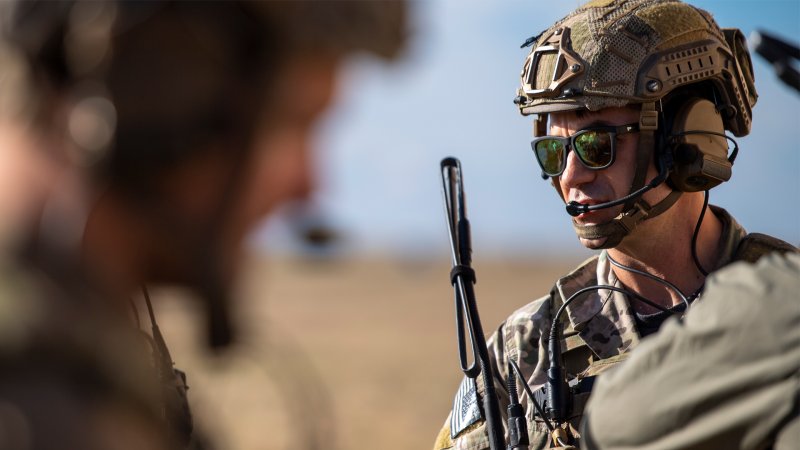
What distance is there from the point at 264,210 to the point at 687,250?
10.6 feet

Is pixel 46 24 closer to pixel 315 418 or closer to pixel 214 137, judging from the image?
pixel 214 137

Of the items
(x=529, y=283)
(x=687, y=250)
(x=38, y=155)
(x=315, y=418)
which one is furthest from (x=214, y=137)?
(x=529, y=283)

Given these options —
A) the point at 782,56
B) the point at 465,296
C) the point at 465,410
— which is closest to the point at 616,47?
the point at 782,56

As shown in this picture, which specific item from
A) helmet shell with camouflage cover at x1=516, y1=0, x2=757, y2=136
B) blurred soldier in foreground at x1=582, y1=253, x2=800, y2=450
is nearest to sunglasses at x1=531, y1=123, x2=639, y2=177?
helmet shell with camouflage cover at x1=516, y1=0, x2=757, y2=136

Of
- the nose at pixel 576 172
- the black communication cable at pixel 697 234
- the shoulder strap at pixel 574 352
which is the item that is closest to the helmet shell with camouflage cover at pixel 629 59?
the nose at pixel 576 172

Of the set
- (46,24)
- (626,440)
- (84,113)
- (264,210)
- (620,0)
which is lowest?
(626,440)

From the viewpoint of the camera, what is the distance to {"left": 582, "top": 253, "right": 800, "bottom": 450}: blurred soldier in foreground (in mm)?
2570

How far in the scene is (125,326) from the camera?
176 cm

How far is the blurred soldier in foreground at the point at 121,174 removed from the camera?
1.65 metres

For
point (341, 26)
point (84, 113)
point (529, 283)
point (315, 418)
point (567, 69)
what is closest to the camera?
point (84, 113)

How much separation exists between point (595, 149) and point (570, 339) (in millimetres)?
931

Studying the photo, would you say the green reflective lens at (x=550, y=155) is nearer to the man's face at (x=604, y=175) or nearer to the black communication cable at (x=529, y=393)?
the man's face at (x=604, y=175)

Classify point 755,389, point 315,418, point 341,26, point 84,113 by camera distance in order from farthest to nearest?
point 755,389 → point 315,418 → point 341,26 → point 84,113

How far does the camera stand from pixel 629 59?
4.53 metres
